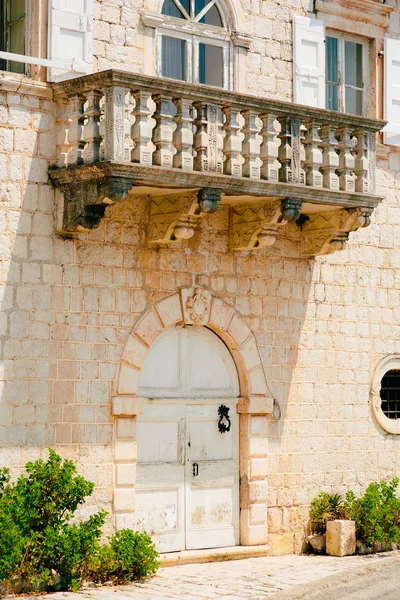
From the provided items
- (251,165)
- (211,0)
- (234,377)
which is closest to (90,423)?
(234,377)

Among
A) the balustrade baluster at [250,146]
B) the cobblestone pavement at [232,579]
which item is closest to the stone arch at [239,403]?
the cobblestone pavement at [232,579]

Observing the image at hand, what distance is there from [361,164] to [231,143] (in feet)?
6.10

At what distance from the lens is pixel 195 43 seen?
12.9 meters

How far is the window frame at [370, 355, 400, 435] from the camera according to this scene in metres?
14.3

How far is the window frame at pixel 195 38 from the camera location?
41.2ft

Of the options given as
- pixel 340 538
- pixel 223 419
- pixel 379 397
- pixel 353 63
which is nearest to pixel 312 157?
pixel 353 63

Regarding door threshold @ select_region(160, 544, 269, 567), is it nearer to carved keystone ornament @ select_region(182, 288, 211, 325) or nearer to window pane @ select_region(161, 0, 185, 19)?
carved keystone ornament @ select_region(182, 288, 211, 325)

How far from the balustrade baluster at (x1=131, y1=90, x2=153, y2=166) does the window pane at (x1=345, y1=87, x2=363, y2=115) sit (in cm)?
409

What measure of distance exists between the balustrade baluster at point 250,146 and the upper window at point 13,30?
7.51 ft

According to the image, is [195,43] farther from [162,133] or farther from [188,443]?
[188,443]

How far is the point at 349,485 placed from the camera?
1402cm

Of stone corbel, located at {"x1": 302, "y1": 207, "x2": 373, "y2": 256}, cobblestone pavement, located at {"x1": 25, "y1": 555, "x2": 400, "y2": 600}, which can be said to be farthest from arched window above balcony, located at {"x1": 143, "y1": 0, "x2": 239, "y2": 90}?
cobblestone pavement, located at {"x1": 25, "y1": 555, "x2": 400, "y2": 600}

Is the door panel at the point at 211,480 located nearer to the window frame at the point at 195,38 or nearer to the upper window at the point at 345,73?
the window frame at the point at 195,38

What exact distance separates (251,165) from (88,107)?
1.79m
